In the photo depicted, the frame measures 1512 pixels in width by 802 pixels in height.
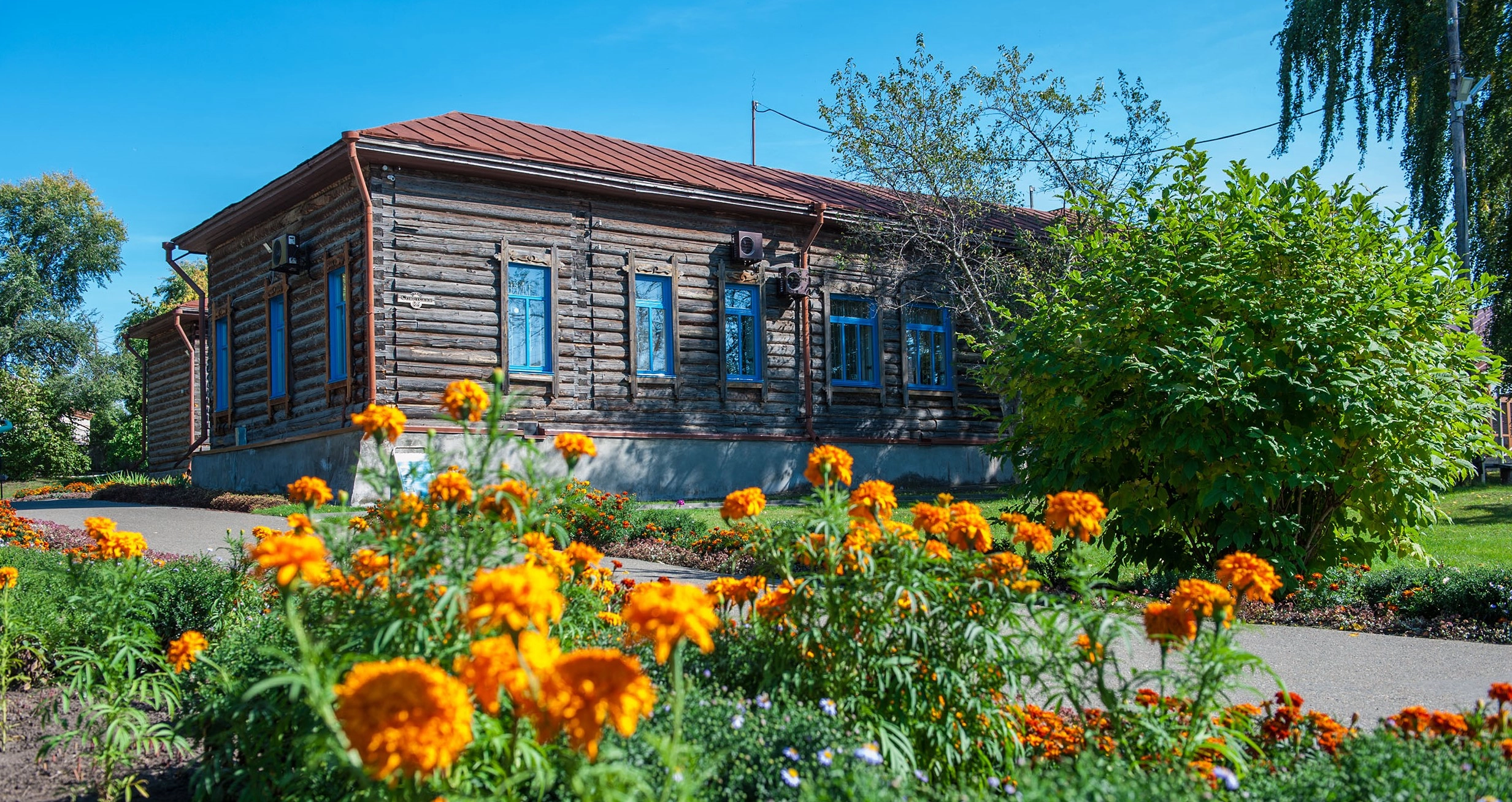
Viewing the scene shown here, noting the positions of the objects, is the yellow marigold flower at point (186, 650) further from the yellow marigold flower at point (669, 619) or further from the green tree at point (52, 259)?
the green tree at point (52, 259)

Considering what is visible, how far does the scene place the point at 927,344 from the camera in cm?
1841

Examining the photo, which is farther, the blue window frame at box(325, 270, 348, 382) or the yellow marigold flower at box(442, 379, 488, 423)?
the blue window frame at box(325, 270, 348, 382)

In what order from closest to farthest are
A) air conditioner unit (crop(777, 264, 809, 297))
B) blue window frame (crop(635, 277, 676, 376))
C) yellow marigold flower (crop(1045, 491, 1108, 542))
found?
1. yellow marigold flower (crop(1045, 491, 1108, 542))
2. blue window frame (crop(635, 277, 676, 376))
3. air conditioner unit (crop(777, 264, 809, 297))

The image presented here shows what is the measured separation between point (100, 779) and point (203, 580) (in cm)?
133

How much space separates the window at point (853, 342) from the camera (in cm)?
1734

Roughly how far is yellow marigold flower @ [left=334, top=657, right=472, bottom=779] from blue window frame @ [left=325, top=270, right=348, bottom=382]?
1360cm

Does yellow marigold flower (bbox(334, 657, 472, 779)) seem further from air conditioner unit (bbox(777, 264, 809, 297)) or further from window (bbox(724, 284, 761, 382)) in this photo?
air conditioner unit (bbox(777, 264, 809, 297))

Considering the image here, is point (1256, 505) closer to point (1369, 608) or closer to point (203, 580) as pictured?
point (1369, 608)

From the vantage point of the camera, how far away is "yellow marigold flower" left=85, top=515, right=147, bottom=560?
11.9 ft

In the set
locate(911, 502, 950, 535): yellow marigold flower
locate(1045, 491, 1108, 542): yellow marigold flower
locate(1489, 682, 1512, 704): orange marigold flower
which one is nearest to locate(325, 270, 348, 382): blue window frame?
locate(911, 502, 950, 535): yellow marigold flower


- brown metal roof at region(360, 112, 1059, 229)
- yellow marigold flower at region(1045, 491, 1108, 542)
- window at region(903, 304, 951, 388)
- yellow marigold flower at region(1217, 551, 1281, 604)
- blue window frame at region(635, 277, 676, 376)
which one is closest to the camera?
yellow marigold flower at region(1217, 551, 1281, 604)

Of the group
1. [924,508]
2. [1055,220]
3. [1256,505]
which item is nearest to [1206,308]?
[1256,505]

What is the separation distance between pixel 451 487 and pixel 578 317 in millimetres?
12205

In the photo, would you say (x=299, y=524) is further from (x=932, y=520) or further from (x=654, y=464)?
(x=654, y=464)
